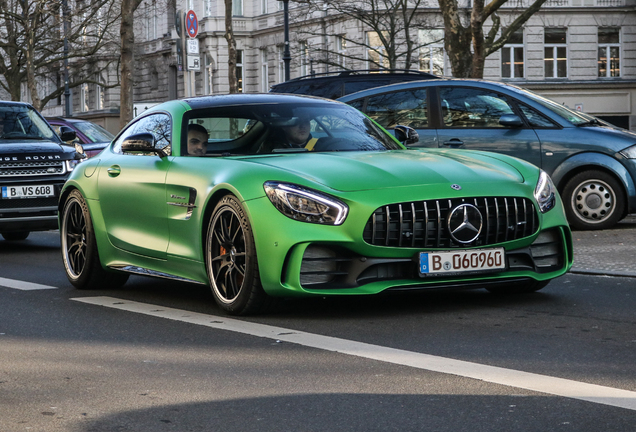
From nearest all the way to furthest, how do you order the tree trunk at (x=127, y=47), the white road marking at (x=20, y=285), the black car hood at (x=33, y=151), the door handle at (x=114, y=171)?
the door handle at (x=114, y=171) < the white road marking at (x=20, y=285) < the black car hood at (x=33, y=151) < the tree trunk at (x=127, y=47)

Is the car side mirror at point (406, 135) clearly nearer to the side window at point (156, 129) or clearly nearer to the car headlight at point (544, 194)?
the car headlight at point (544, 194)

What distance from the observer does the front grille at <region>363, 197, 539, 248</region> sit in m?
6.26

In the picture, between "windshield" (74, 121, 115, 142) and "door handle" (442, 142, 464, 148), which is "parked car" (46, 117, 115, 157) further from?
"door handle" (442, 142, 464, 148)

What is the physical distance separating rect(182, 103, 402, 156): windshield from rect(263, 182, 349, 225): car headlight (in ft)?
3.43

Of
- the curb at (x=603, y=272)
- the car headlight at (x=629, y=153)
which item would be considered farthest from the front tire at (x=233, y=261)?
the car headlight at (x=629, y=153)

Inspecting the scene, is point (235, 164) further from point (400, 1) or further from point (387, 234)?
point (400, 1)

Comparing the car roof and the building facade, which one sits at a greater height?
the building facade

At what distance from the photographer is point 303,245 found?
6.20 meters

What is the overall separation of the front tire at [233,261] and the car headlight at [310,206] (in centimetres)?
26

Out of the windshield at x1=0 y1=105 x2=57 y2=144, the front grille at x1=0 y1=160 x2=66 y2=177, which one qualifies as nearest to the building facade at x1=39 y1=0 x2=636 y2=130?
the windshield at x1=0 y1=105 x2=57 y2=144

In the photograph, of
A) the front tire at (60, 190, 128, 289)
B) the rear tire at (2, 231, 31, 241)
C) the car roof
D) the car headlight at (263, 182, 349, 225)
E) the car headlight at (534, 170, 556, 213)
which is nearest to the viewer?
the car headlight at (263, 182, 349, 225)

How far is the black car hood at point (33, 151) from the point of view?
12047 mm

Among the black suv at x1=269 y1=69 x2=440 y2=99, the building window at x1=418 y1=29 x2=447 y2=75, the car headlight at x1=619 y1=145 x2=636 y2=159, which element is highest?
the building window at x1=418 y1=29 x2=447 y2=75

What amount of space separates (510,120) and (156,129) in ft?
17.5
